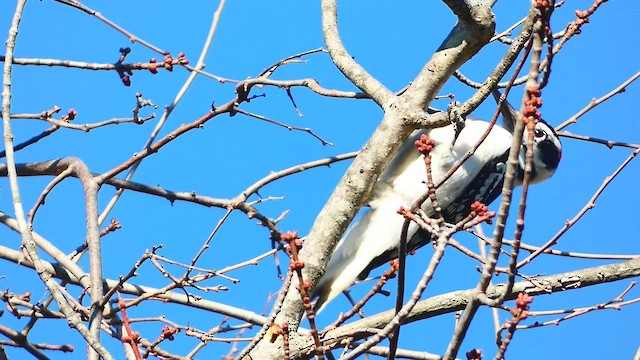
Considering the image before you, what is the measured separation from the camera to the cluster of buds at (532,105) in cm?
141

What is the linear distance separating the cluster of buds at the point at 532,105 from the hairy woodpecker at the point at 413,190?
2500mm

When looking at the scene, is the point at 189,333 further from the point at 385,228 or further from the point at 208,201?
the point at 385,228

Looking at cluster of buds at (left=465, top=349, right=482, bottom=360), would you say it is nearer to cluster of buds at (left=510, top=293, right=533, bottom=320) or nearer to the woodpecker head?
cluster of buds at (left=510, top=293, right=533, bottom=320)

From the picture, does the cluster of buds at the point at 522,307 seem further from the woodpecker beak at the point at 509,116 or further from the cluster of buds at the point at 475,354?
the woodpecker beak at the point at 509,116

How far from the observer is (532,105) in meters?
1.41

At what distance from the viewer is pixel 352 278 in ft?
12.7

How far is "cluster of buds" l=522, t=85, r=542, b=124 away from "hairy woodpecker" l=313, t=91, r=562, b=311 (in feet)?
8.20

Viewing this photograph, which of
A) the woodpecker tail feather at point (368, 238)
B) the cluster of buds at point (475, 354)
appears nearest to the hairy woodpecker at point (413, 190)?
the woodpecker tail feather at point (368, 238)

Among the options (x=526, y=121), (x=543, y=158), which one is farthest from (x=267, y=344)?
(x=543, y=158)

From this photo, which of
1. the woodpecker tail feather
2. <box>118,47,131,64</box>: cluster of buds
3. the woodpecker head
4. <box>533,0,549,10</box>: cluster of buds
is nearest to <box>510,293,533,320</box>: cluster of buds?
<box>533,0,549,10</box>: cluster of buds

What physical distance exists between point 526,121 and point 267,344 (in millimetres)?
1138

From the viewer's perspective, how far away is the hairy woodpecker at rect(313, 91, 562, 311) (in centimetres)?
404

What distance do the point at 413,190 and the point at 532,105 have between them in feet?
8.71

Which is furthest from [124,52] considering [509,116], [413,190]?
[509,116]
